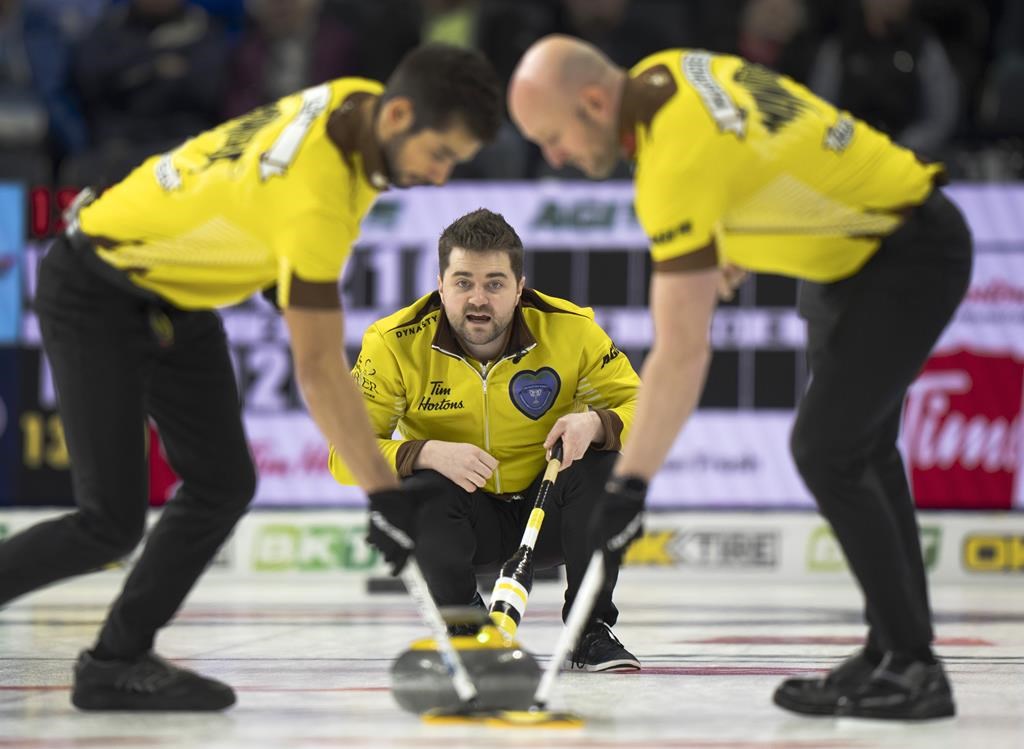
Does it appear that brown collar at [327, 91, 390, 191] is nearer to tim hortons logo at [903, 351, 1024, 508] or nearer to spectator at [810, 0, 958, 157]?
tim hortons logo at [903, 351, 1024, 508]

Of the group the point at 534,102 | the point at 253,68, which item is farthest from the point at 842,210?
the point at 253,68

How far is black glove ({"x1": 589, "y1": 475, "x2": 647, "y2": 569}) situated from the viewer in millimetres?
3361

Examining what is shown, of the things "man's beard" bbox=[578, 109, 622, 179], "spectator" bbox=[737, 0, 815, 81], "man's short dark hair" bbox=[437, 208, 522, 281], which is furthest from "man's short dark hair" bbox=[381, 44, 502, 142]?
"spectator" bbox=[737, 0, 815, 81]

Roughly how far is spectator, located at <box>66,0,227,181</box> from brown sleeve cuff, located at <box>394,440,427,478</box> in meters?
4.39

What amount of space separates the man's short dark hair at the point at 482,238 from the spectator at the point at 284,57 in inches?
175

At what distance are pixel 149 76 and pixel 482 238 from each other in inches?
187

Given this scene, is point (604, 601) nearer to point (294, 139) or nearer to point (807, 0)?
point (294, 139)

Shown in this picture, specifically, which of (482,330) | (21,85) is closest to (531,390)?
(482,330)

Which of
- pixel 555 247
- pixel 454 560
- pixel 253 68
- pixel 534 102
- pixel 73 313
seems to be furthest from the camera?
pixel 253 68

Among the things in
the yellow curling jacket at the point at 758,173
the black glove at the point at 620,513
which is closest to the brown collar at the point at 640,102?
the yellow curling jacket at the point at 758,173

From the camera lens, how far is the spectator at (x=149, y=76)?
8.53m

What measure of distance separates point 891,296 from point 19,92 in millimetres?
6511

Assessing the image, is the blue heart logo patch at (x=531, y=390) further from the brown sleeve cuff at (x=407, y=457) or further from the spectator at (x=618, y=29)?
the spectator at (x=618, y=29)

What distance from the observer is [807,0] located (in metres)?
9.62
